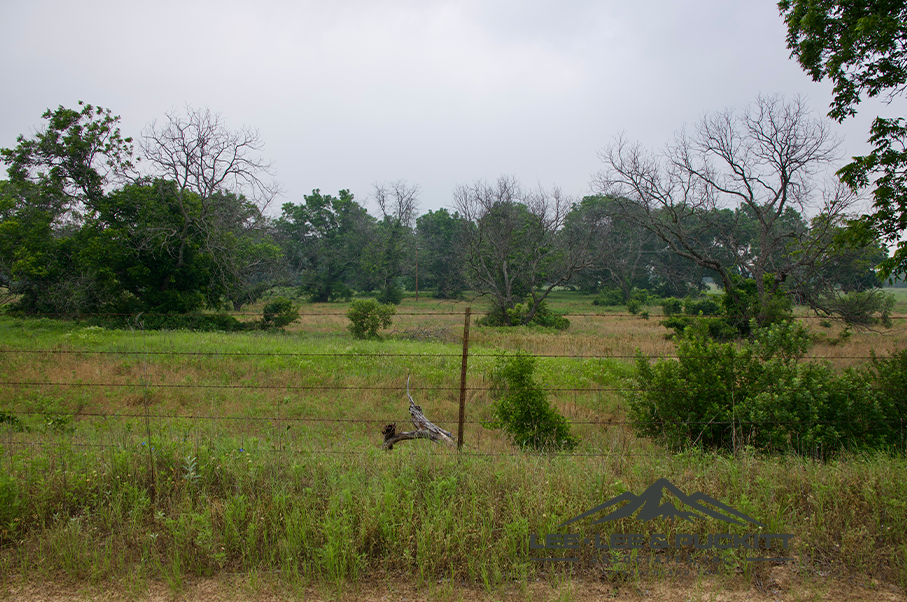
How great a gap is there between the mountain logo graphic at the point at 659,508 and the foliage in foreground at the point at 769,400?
169 centimetres

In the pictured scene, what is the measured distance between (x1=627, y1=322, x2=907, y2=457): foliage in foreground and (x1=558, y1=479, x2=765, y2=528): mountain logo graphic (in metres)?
1.69

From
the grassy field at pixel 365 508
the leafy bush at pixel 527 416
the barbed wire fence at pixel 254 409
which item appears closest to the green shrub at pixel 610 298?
the barbed wire fence at pixel 254 409

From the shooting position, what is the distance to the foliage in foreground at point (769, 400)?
5266mm

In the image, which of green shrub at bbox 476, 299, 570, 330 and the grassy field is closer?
the grassy field

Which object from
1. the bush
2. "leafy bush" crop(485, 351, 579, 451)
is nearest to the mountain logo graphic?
"leafy bush" crop(485, 351, 579, 451)

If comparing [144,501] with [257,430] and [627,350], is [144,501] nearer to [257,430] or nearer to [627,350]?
[257,430]

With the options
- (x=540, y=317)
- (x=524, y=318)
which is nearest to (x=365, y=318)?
(x=524, y=318)

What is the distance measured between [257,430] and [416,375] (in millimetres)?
4799

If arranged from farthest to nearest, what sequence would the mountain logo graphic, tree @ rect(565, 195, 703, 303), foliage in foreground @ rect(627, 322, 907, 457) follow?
tree @ rect(565, 195, 703, 303), foliage in foreground @ rect(627, 322, 907, 457), the mountain logo graphic

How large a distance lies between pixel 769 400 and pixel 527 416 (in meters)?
2.76

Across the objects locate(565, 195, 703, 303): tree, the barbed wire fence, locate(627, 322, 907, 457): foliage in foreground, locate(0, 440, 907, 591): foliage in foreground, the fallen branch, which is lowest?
the barbed wire fence

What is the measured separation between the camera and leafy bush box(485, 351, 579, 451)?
20.8 ft

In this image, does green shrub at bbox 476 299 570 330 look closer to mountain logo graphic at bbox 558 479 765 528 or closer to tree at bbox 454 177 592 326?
tree at bbox 454 177 592 326

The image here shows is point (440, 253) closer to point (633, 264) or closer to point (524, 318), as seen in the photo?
point (633, 264)
